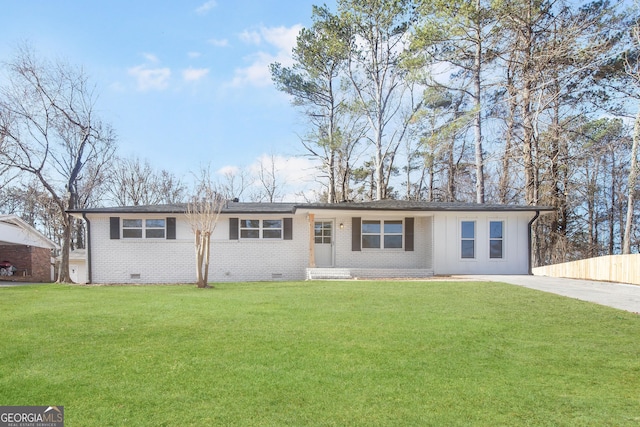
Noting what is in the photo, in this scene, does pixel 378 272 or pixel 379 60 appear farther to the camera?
pixel 379 60

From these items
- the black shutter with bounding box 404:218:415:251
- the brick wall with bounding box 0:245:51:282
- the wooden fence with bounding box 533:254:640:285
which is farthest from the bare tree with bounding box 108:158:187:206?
the wooden fence with bounding box 533:254:640:285

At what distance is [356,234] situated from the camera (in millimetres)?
15961

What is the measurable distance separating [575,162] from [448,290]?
1485cm

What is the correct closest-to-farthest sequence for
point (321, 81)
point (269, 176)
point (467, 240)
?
point (467, 240) < point (321, 81) < point (269, 176)

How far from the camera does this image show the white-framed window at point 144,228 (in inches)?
626

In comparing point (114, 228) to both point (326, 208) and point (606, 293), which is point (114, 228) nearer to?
point (326, 208)

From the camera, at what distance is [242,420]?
3119 millimetres

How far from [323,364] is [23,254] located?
2621 cm

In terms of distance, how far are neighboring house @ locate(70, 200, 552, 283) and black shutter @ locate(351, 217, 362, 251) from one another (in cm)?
4

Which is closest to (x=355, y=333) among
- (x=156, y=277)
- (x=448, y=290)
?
(x=448, y=290)

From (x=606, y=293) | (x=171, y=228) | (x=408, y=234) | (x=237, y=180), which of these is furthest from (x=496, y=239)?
(x=237, y=180)

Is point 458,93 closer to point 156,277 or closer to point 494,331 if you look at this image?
point 156,277

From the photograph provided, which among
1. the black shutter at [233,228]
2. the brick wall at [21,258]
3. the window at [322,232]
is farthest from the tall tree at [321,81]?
the brick wall at [21,258]

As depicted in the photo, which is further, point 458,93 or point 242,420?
point 458,93
